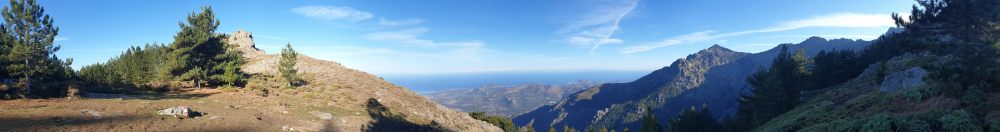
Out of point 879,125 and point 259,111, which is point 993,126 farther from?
point 259,111

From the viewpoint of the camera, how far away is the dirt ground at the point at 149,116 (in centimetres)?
2064

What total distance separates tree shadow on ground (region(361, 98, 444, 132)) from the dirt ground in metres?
3.43

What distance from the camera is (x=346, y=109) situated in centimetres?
3844

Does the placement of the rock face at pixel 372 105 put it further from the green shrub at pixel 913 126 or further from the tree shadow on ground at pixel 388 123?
the green shrub at pixel 913 126

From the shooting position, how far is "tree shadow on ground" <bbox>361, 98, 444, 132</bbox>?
111ft

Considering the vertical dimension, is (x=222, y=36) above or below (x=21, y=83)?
above

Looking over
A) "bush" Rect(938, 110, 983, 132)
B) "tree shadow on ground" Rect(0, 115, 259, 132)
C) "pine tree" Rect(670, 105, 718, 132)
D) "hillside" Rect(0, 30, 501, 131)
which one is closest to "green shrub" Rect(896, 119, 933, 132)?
"bush" Rect(938, 110, 983, 132)

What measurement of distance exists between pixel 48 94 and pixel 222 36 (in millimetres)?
20136

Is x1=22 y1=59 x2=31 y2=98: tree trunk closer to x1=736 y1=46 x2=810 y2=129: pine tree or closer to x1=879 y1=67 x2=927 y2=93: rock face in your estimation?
x1=736 y1=46 x2=810 y2=129: pine tree

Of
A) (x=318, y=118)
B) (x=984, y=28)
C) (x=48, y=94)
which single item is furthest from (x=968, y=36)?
(x=48, y=94)

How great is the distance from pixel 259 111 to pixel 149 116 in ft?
23.9

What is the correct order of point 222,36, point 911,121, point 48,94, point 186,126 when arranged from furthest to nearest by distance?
point 222,36 → point 48,94 → point 186,126 → point 911,121

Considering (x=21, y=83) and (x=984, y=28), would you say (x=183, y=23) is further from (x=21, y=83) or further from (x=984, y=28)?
(x=984, y=28)

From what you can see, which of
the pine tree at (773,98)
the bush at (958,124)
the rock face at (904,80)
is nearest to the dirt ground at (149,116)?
the bush at (958,124)
